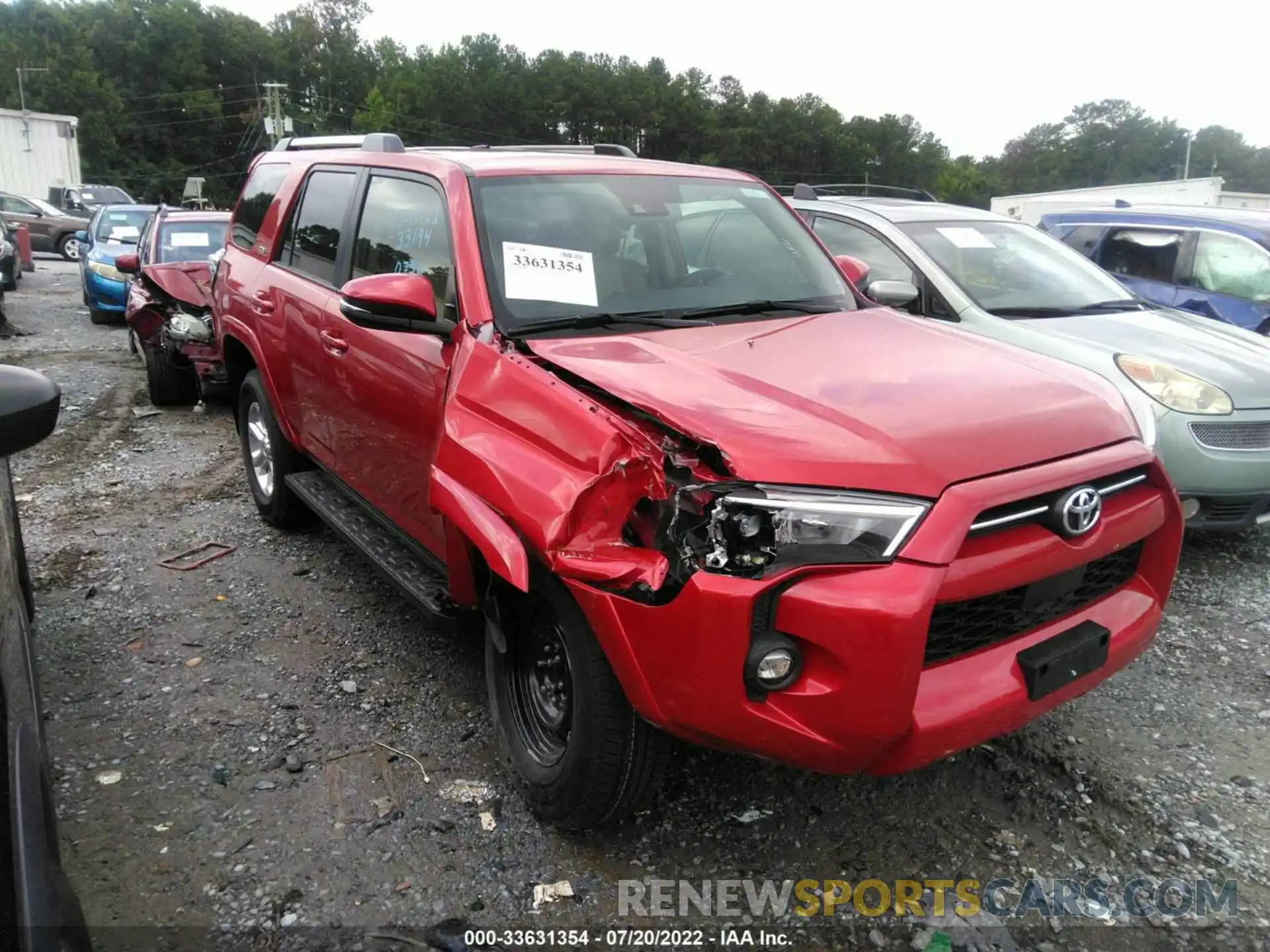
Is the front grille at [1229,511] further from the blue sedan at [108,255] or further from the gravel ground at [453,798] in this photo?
the blue sedan at [108,255]

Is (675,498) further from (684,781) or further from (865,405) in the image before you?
(684,781)

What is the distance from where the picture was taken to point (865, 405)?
2357 millimetres

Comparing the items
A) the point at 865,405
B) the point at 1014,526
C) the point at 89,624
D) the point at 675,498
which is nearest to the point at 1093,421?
the point at 1014,526

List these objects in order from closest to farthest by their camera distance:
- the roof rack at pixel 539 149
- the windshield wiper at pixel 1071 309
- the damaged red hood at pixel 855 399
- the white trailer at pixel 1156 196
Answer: the damaged red hood at pixel 855 399, the roof rack at pixel 539 149, the windshield wiper at pixel 1071 309, the white trailer at pixel 1156 196

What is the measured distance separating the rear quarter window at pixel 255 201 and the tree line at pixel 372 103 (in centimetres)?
6560

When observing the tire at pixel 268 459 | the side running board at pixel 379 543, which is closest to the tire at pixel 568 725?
the side running board at pixel 379 543

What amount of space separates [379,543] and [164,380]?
216 inches

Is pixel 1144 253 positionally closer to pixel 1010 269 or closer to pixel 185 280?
pixel 1010 269

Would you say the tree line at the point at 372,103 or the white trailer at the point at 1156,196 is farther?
the tree line at the point at 372,103

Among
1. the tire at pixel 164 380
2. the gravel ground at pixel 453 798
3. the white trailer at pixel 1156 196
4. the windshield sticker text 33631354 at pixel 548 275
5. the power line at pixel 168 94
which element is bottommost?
the gravel ground at pixel 453 798

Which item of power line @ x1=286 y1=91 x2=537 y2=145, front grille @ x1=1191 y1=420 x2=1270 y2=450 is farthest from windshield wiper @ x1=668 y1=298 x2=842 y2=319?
power line @ x1=286 y1=91 x2=537 y2=145

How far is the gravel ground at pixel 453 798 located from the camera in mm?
2457

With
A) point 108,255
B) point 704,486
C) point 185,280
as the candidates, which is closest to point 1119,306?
point 704,486

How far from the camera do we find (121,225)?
13.9 metres
